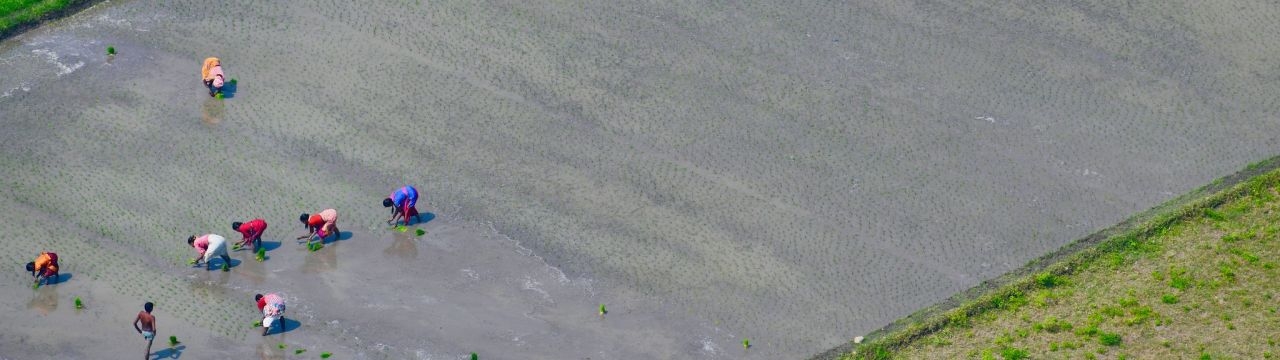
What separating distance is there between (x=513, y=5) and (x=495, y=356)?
12422mm

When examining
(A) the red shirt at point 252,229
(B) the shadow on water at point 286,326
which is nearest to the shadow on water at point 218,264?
(A) the red shirt at point 252,229

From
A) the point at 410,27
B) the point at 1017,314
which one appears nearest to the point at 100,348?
the point at 410,27

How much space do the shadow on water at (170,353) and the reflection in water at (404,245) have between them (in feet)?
14.1

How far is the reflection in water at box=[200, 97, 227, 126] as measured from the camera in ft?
108

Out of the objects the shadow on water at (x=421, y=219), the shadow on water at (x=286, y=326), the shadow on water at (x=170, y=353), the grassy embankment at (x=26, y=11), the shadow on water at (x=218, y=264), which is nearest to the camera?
the shadow on water at (x=170, y=353)

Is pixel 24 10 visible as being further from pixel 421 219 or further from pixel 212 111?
pixel 421 219

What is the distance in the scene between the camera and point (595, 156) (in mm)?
32250

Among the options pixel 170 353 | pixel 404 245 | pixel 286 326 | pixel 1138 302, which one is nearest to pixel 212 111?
pixel 404 245

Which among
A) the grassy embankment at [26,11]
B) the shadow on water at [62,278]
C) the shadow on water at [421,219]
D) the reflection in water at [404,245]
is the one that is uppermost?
the grassy embankment at [26,11]

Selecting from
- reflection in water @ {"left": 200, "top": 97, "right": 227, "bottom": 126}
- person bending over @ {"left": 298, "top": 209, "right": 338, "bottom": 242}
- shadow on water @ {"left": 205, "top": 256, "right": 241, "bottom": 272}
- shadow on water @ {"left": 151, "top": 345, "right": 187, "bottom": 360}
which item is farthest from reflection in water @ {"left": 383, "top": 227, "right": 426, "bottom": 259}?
reflection in water @ {"left": 200, "top": 97, "right": 227, "bottom": 126}

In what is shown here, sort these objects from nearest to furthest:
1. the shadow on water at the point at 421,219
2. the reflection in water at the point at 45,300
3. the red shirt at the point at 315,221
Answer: the reflection in water at the point at 45,300 → the red shirt at the point at 315,221 → the shadow on water at the point at 421,219

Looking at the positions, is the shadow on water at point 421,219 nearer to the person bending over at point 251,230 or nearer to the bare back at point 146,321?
the person bending over at point 251,230

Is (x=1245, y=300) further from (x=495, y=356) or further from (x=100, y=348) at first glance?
(x=100, y=348)

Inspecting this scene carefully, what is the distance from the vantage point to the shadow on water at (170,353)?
26578 mm
